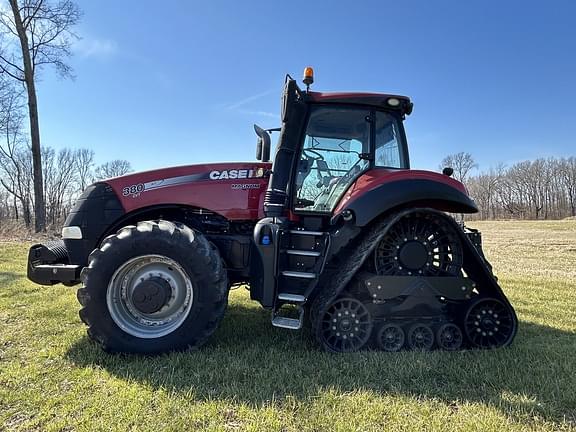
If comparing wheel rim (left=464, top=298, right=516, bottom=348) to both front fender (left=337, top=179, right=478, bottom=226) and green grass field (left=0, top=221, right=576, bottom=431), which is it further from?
front fender (left=337, top=179, right=478, bottom=226)

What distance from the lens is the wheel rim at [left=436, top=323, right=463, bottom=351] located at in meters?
3.34

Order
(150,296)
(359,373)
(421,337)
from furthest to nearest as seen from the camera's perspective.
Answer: (421,337), (150,296), (359,373)

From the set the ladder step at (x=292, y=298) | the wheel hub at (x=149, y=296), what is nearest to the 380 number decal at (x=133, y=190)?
the wheel hub at (x=149, y=296)

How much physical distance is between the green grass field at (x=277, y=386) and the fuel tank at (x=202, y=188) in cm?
127

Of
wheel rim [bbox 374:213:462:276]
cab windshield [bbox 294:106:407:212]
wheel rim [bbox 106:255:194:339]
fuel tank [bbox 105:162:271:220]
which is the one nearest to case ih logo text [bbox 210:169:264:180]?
fuel tank [bbox 105:162:271:220]

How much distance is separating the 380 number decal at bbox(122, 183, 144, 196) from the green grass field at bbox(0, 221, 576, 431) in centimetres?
143

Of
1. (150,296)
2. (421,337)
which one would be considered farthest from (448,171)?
(150,296)

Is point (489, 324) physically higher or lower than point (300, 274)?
lower

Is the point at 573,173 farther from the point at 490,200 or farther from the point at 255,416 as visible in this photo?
the point at 255,416

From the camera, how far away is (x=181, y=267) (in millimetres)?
3244

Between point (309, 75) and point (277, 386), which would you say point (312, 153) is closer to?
point (309, 75)

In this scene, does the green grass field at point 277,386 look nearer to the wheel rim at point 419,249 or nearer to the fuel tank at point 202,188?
the wheel rim at point 419,249

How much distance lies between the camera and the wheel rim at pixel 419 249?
3436 millimetres

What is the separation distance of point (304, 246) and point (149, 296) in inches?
55.7
